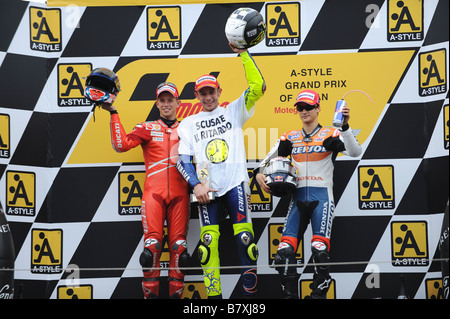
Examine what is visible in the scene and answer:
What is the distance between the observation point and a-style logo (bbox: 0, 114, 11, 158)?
230 inches

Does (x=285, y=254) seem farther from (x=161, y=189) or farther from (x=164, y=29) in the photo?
(x=164, y=29)

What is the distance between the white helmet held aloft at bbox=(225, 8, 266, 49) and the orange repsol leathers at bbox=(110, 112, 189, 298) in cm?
102

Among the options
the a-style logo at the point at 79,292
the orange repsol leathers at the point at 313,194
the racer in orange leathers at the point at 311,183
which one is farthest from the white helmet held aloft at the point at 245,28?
the a-style logo at the point at 79,292

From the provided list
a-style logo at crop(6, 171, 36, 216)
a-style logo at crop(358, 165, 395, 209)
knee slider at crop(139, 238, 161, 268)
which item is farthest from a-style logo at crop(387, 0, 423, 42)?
a-style logo at crop(6, 171, 36, 216)

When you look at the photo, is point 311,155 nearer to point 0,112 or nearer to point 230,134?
point 230,134

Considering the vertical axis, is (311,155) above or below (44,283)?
above

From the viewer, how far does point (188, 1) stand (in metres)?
5.91

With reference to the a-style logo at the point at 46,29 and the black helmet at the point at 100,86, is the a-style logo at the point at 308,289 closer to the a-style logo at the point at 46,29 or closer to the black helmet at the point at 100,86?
the black helmet at the point at 100,86

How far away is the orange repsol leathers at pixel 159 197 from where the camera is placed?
5379 millimetres

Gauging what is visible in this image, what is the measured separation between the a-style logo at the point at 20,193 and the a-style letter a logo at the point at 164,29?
62.6 inches

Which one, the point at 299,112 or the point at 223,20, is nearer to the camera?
the point at 299,112

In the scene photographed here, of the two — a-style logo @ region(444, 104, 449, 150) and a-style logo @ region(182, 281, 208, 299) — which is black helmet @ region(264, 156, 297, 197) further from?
a-style logo @ region(444, 104, 449, 150)

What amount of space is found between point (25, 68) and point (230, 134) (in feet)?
6.47

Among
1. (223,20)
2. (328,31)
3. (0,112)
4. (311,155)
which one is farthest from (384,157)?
(0,112)
